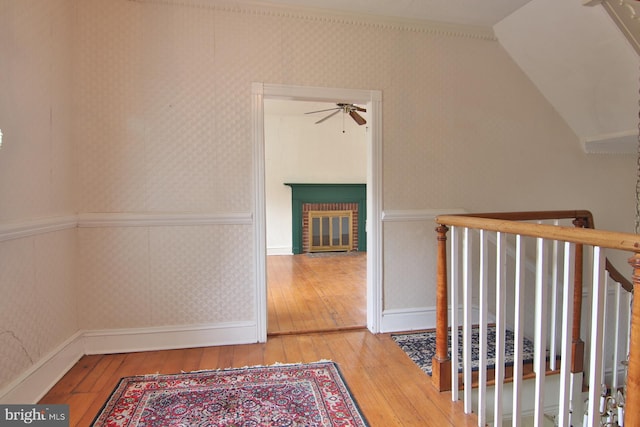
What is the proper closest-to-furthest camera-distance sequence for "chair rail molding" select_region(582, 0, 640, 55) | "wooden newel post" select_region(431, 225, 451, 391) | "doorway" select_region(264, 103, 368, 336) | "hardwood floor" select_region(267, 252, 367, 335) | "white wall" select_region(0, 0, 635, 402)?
1. "wooden newel post" select_region(431, 225, 451, 391)
2. "white wall" select_region(0, 0, 635, 402)
3. "chair rail molding" select_region(582, 0, 640, 55)
4. "hardwood floor" select_region(267, 252, 367, 335)
5. "doorway" select_region(264, 103, 368, 336)

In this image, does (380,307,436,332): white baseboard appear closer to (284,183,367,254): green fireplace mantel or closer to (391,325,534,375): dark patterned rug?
(391,325,534,375): dark patterned rug

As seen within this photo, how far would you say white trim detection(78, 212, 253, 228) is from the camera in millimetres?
2484

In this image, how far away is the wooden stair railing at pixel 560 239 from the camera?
1.05m

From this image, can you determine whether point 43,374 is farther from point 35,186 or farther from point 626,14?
point 626,14

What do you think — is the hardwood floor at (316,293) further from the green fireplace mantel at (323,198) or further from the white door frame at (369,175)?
the green fireplace mantel at (323,198)

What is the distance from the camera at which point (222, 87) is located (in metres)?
2.65

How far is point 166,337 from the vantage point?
2625mm

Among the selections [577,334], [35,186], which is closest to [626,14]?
[577,334]

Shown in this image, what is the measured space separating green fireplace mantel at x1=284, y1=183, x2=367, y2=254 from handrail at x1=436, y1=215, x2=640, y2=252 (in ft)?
17.4

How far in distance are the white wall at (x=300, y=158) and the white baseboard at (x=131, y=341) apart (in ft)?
13.6

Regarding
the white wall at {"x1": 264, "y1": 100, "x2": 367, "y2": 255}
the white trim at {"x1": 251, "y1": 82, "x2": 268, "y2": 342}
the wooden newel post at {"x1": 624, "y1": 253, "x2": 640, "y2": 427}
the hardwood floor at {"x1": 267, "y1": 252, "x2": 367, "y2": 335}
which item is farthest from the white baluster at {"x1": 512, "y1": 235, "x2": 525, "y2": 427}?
the white wall at {"x1": 264, "y1": 100, "x2": 367, "y2": 255}

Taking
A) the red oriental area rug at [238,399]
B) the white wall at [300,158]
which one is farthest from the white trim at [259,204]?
the white wall at [300,158]

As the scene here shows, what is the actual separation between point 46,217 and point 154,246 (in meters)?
0.67

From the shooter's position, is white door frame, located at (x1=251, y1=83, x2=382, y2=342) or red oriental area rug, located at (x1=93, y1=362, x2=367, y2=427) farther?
white door frame, located at (x1=251, y1=83, x2=382, y2=342)
